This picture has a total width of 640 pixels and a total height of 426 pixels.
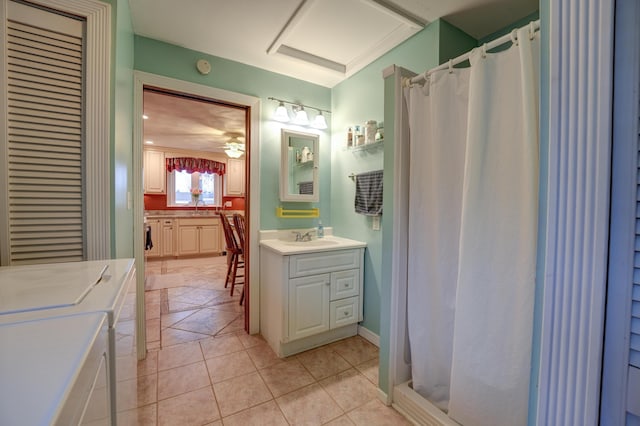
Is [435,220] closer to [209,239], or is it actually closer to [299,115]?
[299,115]

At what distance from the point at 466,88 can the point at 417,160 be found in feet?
1.38

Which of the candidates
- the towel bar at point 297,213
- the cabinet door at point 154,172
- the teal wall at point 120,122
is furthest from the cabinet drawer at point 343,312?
the cabinet door at point 154,172

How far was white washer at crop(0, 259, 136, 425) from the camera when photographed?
0.64 m

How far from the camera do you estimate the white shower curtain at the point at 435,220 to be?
1387mm

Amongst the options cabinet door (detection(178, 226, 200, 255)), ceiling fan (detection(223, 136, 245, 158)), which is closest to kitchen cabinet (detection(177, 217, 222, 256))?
cabinet door (detection(178, 226, 200, 255))

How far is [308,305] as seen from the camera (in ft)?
6.89

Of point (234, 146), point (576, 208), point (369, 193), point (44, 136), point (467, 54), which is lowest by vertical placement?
point (576, 208)

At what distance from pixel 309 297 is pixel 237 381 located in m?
0.74

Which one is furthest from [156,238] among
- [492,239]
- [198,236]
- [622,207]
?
[622,207]

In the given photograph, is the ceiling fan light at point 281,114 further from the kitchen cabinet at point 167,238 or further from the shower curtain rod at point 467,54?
the kitchen cabinet at point 167,238

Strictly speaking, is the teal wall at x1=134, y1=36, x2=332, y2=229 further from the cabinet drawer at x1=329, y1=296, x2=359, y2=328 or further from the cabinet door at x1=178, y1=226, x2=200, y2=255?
the cabinet door at x1=178, y1=226, x2=200, y2=255

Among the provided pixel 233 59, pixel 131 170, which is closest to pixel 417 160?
pixel 233 59

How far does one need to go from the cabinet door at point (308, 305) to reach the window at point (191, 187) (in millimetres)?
5101

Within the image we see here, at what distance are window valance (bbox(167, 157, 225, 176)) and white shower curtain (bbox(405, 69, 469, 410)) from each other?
18.5 ft
